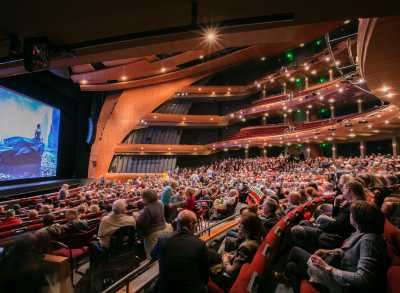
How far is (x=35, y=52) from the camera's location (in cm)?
291

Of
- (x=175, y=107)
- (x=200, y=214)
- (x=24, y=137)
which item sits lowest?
(x=200, y=214)

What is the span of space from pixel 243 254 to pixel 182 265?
1.89 ft

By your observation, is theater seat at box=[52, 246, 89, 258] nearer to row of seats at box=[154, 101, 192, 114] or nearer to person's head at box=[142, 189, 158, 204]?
person's head at box=[142, 189, 158, 204]

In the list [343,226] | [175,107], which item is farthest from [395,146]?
[343,226]

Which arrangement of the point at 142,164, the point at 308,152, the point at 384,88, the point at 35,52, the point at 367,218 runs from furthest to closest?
the point at 142,164 < the point at 308,152 < the point at 384,88 < the point at 35,52 < the point at 367,218

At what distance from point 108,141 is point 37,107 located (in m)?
10.5

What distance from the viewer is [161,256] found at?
1944 millimetres

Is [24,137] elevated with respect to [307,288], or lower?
elevated

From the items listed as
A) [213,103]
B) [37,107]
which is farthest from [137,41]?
[213,103]

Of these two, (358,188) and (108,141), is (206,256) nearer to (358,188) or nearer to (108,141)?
(358,188)

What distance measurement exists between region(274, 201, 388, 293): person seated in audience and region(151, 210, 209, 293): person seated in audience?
879mm

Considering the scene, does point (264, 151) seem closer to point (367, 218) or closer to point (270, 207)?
point (270, 207)

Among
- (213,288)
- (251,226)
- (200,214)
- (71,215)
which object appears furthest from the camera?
(200,214)

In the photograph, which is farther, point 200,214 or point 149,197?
point 200,214
